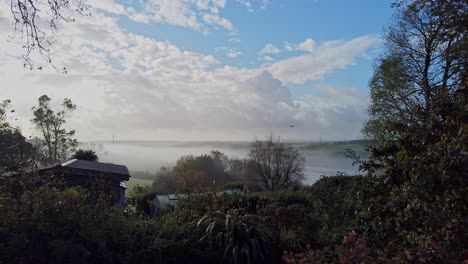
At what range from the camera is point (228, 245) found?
6531mm

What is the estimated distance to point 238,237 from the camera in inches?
265

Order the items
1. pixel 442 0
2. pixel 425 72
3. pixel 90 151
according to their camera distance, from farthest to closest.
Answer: pixel 90 151 < pixel 425 72 < pixel 442 0

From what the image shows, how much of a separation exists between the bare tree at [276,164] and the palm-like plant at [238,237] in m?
31.5

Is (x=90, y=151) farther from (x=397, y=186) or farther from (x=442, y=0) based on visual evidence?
(x=397, y=186)

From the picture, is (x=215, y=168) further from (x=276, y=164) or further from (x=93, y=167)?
(x=93, y=167)

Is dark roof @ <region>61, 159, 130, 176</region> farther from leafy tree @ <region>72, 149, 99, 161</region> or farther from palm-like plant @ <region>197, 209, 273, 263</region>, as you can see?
palm-like plant @ <region>197, 209, 273, 263</region>

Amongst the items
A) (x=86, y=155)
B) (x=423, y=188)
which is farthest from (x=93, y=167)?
(x=423, y=188)

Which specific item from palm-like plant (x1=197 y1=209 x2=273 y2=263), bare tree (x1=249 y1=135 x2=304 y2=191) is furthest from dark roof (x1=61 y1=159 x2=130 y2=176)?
bare tree (x1=249 y1=135 x2=304 y2=191)

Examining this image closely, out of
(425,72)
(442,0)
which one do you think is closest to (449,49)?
(425,72)

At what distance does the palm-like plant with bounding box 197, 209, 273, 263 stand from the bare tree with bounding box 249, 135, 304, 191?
3150 centimetres

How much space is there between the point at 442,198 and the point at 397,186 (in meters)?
0.67

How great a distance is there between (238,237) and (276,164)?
3316cm

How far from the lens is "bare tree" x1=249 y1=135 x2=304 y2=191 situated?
39.0 m

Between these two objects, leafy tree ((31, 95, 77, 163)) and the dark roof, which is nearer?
the dark roof
